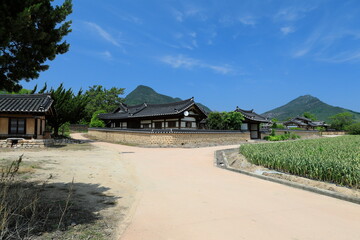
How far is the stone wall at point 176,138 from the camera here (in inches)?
830

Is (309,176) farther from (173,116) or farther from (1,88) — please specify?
(173,116)

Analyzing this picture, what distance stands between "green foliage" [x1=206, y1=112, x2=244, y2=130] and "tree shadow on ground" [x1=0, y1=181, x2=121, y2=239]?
24.2 meters

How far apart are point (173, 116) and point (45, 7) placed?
857 inches

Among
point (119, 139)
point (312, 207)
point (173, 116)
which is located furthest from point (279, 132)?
point (312, 207)

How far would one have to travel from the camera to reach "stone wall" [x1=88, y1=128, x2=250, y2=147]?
69.2ft

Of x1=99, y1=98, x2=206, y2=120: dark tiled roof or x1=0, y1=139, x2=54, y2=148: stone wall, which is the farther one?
x1=99, y1=98, x2=206, y2=120: dark tiled roof

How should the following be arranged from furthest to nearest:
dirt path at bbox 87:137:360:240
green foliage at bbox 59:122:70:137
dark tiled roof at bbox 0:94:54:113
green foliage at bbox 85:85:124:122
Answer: green foliage at bbox 85:85:124:122, green foliage at bbox 59:122:70:137, dark tiled roof at bbox 0:94:54:113, dirt path at bbox 87:137:360:240

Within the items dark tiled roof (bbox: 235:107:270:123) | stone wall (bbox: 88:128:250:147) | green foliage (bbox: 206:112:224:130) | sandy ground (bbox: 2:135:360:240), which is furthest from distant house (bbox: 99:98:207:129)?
sandy ground (bbox: 2:135:360:240)

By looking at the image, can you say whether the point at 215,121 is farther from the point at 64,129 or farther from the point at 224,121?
the point at 64,129

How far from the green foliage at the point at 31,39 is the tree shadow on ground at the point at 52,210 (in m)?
2.18

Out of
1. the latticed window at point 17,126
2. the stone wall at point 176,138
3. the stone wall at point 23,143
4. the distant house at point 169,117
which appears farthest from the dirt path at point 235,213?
the distant house at point 169,117

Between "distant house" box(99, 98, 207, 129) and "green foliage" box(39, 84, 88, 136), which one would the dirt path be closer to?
"distant house" box(99, 98, 207, 129)

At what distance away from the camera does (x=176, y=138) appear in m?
21.0

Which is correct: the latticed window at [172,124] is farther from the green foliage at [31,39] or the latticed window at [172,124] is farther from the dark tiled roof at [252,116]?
the green foliage at [31,39]
